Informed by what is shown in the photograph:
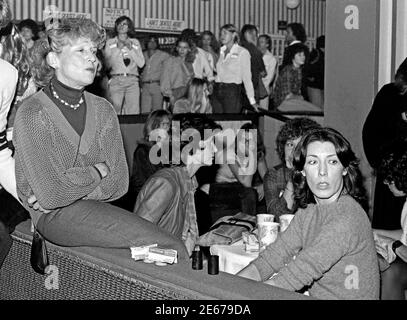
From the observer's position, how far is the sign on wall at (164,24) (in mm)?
14898

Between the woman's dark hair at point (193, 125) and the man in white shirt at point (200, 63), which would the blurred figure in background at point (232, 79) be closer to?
the man in white shirt at point (200, 63)

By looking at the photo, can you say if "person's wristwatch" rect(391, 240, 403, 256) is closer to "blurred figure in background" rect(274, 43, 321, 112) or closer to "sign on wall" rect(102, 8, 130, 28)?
"blurred figure in background" rect(274, 43, 321, 112)

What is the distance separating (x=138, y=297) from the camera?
7.75 ft

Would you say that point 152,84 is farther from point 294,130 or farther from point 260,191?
point 294,130

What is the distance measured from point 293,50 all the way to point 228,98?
1176mm

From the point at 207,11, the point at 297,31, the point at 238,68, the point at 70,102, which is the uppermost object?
the point at 207,11

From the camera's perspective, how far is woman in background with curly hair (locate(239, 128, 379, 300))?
2459 millimetres

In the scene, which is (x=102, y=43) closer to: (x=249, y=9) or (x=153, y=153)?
(x=153, y=153)

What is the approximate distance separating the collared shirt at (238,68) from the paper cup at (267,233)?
6692 millimetres

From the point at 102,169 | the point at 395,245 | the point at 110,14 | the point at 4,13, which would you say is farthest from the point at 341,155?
the point at 110,14

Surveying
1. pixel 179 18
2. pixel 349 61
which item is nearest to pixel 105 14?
pixel 179 18

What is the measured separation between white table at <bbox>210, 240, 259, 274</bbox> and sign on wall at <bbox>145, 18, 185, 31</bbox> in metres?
11.6

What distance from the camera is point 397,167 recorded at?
3.91m

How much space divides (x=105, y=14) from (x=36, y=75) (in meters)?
11.8
